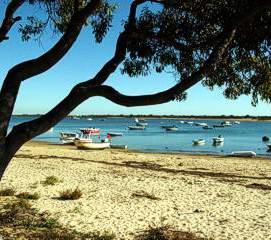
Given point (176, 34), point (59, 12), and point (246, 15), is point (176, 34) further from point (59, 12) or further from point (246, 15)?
point (59, 12)

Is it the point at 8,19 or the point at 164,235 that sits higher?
the point at 8,19

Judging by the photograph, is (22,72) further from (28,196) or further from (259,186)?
(259,186)

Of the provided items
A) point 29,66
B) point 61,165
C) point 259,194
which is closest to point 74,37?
point 29,66

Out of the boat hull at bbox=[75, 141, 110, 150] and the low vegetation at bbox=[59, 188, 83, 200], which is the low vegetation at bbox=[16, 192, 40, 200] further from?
the boat hull at bbox=[75, 141, 110, 150]

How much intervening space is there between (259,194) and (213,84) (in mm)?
9352

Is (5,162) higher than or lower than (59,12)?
lower

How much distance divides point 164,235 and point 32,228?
2.89 m

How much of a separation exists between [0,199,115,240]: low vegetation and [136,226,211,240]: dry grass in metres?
0.73

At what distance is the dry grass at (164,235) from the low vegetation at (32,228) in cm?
73

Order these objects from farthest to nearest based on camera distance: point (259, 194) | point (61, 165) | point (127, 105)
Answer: point (61, 165) → point (259, 194) → point (127, 105)

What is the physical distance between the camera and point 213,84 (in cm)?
989

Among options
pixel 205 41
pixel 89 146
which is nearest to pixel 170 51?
pixel 205 41

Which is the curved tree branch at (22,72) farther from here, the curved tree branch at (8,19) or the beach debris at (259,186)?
the beach debris at (259,186)

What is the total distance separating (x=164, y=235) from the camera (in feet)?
35.4
